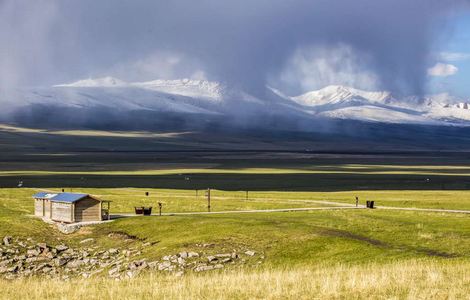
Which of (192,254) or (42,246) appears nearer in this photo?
(192,254)

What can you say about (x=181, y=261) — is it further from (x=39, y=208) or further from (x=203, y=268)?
(x=39, y=208)

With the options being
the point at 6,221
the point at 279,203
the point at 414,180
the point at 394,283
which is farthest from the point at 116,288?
the point at 414,180

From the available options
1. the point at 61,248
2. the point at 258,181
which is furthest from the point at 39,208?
the point at 258,181

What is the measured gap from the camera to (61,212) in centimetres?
7906

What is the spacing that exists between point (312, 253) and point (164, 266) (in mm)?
10002

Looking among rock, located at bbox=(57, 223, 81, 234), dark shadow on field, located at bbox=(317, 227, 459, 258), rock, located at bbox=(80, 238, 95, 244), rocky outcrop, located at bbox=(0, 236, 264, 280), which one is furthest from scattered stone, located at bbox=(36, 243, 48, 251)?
dark shadow on field, located at bbox=(317, 227, 459, 258)

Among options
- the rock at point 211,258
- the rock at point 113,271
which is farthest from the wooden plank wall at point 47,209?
the rock at point 211,258

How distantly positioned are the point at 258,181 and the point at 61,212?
298ft

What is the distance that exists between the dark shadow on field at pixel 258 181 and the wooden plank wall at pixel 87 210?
6617 centimetres

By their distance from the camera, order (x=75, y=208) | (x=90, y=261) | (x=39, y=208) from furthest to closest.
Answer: (x=39, y=208) → (x=75, y=208) → (x=90, y=261)

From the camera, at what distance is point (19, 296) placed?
27.5 metres

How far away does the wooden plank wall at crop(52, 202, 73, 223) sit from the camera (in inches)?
3061

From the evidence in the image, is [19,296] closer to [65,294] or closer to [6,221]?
[65,294]

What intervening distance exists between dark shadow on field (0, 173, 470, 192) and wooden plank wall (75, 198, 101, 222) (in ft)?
217
